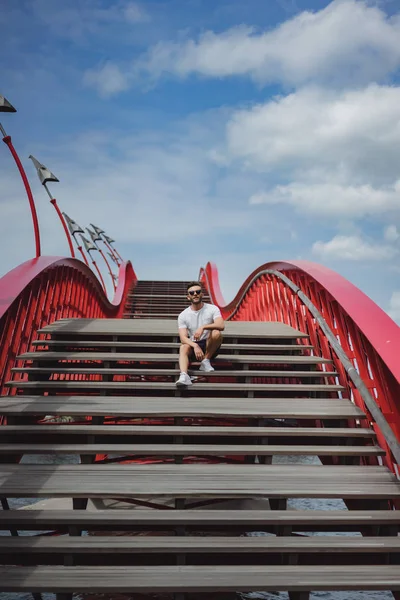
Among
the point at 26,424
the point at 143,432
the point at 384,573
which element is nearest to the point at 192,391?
the point at 143,432

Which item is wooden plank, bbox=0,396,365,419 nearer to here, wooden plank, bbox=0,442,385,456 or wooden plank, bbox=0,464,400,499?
wooden plank, bbox=0,442,385,456

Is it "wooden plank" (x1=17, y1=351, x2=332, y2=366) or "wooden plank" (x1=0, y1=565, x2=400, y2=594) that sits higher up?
"wooden plank" (x1=17, y1=351, x2=332, y2=366)

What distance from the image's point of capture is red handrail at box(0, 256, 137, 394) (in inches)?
186

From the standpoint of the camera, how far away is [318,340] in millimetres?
5742

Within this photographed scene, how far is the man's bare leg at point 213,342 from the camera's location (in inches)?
191

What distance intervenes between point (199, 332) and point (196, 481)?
6.76ft

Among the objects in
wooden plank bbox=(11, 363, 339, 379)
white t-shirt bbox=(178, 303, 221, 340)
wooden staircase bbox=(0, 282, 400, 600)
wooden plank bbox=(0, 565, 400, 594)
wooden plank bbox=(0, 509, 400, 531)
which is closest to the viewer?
wooden plank bbox=(0, 565, 400, 594)

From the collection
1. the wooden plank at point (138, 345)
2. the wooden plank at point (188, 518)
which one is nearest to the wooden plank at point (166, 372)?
the wooden plank at point (138, 345)

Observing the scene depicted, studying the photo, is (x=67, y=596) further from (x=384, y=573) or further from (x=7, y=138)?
(x=7, y=138)

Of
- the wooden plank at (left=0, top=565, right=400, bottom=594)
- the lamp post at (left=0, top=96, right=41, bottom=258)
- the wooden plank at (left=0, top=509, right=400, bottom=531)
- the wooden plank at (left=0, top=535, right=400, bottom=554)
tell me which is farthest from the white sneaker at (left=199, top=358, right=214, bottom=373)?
the lamp post at (left=0, top=96, right=41, bottom=258)

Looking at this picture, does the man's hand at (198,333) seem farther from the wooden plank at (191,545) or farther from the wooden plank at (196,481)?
the wooden plank at (191,545)

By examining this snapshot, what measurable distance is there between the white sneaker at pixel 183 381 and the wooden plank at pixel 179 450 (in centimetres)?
91

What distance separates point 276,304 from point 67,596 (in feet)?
22.0

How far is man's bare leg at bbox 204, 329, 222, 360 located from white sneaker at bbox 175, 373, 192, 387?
51cm
